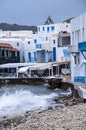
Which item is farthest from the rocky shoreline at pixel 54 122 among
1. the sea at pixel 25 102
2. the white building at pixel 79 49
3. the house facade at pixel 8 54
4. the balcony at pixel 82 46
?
the house facade at pixel 8 54

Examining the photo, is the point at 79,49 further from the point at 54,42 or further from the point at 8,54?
the point at 8,54

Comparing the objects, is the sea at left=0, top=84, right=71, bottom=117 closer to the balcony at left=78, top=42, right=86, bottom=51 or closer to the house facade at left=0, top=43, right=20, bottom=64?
the balcony at left=78, top=42, right=86, bottom=51

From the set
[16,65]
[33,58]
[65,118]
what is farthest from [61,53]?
[65,118]

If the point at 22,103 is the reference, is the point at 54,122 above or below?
above

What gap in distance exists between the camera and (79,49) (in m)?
37.5

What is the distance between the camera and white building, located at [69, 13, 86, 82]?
123ft

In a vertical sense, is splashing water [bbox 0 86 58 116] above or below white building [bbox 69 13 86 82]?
below

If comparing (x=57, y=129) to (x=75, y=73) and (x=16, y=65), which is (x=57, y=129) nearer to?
(x=75, y=73)

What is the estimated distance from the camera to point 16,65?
209 ft

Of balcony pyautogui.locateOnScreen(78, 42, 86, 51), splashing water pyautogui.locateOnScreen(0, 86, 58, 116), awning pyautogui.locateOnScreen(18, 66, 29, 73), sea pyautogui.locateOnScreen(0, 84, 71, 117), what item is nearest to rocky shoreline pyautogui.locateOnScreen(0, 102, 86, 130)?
sea pyautogui.locateOnScreen(0, 84, 71, 117)

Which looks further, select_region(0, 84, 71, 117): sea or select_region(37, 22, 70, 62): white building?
select_region(37, 22, 70, 62): white building

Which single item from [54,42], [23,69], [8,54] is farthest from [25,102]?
[8,54]

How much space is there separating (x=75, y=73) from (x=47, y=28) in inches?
1578

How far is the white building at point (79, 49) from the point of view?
37.4 metres
